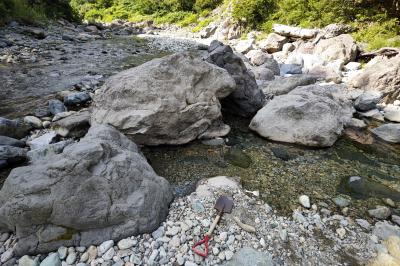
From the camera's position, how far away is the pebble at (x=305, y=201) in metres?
4.04

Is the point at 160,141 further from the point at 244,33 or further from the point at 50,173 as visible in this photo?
the point at 244,33

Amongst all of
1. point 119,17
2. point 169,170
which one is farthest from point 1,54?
point 119,17

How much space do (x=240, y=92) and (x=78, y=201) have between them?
197 inches

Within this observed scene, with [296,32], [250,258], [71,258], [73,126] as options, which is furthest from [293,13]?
[71,258]

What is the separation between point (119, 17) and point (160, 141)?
4381cm

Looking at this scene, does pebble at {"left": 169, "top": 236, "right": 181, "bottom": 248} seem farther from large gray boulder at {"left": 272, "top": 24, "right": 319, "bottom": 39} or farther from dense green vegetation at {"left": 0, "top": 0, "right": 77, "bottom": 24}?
dense green vegetation at {"left": 0, "top": 0, "right": 77, "bottom": 24}

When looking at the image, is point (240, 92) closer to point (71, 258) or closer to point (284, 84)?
point (284, 84)

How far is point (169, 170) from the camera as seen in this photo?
475 centimetres

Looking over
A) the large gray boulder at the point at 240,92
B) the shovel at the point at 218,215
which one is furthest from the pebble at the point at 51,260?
the large gray boulder at the point at 240,92

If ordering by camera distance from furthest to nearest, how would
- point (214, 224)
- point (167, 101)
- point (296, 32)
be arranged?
point (296, 32) < point (167, 101) < point (214, 224)

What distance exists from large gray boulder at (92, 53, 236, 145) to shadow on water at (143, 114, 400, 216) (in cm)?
35

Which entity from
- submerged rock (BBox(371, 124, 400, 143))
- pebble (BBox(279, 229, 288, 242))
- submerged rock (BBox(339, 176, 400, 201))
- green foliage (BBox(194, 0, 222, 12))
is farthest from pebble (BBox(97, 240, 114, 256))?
green foliage (BBox(194, 0, 222, 12))

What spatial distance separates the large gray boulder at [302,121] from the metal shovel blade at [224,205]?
2.58 m

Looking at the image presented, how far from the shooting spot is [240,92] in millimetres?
7055
